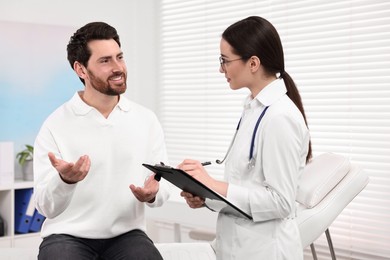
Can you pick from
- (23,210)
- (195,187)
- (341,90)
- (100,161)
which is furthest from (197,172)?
(23,210)

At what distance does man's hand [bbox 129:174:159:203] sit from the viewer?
6.70 ft

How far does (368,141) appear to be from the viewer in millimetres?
3246

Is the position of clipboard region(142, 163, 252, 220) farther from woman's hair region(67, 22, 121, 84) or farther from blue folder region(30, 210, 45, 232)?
blue folder region(30, 210, 45, 232)

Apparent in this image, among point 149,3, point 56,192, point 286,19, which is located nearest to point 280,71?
point 56,192

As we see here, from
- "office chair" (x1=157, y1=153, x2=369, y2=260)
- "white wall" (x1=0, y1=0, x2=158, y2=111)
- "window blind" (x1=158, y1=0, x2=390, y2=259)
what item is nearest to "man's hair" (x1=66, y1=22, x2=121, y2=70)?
"office chair" (x1=157, y1=153, x2=369, y2=260)

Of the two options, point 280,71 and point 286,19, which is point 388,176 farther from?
point 280,71

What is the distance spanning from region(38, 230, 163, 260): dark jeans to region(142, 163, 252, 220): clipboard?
0.38 meters

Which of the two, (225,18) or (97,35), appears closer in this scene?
(97,35)

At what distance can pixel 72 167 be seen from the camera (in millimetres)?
1823

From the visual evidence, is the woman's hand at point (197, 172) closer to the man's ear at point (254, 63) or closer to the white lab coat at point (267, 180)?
the white lab coat at point (267, 180)

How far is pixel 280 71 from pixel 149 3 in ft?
10.1

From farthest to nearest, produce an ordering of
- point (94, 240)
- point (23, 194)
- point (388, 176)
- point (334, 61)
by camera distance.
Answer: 1. point (23, 194)
2. point (334, 61)
3. point (388, 176)
4. point (94, 240)

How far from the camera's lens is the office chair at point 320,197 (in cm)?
238

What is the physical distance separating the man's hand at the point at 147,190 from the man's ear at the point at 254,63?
22.4 inches
